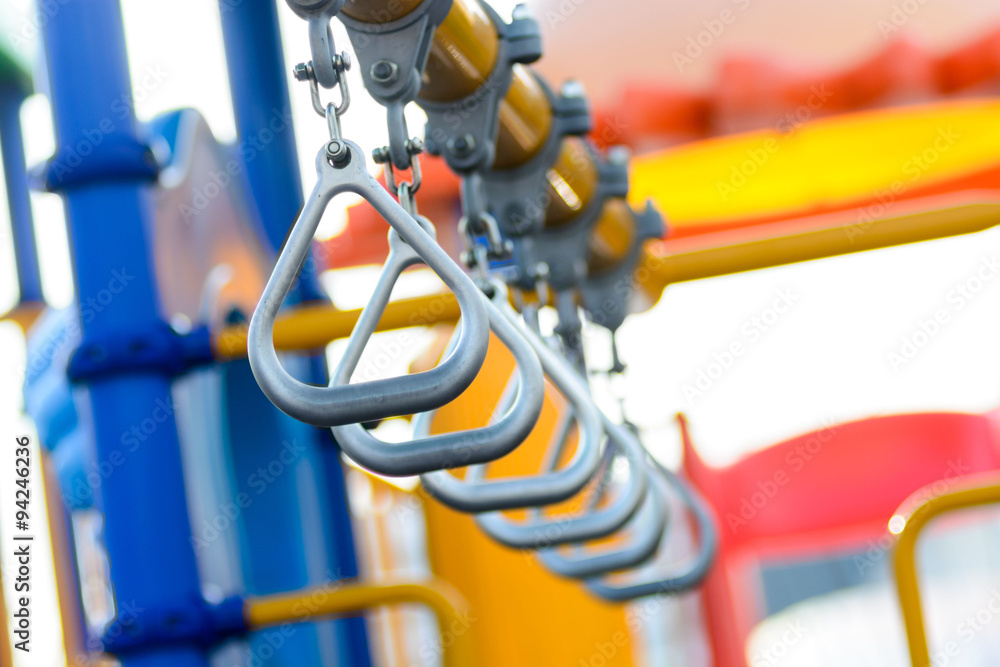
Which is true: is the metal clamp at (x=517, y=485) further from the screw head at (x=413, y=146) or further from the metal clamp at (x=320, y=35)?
the metal clamp at (x=320, y=35)

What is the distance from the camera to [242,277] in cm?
184

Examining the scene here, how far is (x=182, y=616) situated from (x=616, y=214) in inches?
28.2

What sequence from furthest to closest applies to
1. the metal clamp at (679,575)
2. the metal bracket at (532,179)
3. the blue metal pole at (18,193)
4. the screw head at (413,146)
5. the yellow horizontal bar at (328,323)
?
1. the blue metal pole at (18,193)
2. the metal clamp at (679,575)
3. the yellow horizontal bar at (328,323)
4. the metal bracket at (532,179)
5. the screw head at (413,146)

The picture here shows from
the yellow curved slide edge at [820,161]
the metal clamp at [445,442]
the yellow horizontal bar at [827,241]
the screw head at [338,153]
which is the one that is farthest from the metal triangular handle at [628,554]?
the yellow curved slide edge at [820,161]

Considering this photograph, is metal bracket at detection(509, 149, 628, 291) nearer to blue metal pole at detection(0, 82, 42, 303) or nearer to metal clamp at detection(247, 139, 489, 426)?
metal clamp at detection(247, 139, 489, 426)

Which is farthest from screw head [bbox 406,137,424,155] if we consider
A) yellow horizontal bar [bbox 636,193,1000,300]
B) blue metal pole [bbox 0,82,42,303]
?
blue metal pole [bbox 0,82,42,303]

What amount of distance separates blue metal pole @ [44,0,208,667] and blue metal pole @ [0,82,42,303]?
112 cm

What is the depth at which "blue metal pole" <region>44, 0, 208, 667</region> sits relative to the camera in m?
1.23

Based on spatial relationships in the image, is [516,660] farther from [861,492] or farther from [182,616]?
[861,492]

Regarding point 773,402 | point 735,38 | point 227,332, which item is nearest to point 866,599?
point 773,402

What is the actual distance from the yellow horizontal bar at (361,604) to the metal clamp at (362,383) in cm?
69

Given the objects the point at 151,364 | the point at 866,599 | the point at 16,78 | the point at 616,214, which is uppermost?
the point at 16,78

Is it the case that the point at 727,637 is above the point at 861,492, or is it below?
below

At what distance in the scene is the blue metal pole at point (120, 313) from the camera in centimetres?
123
